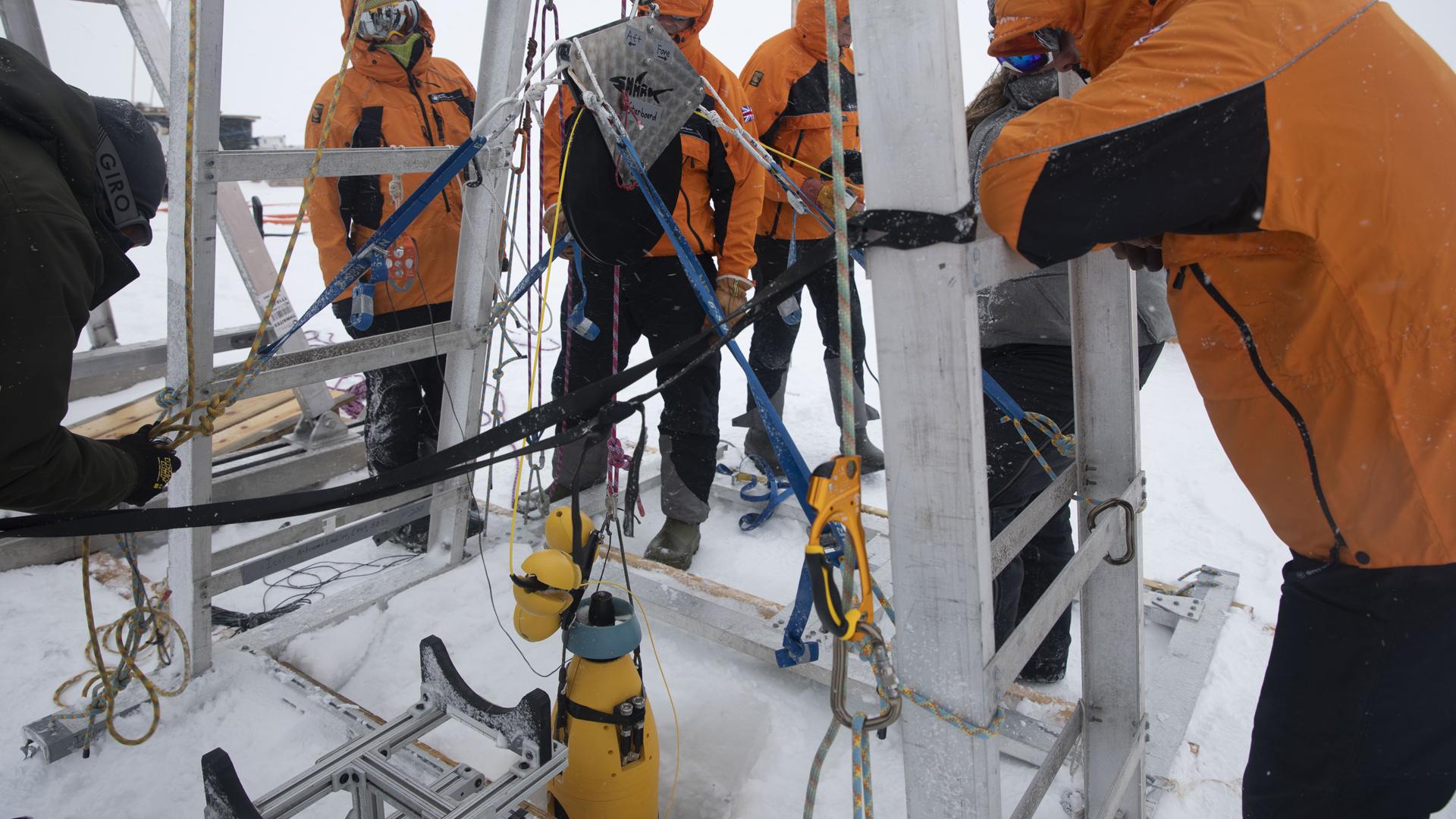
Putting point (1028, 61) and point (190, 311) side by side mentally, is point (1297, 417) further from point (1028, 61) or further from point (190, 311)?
point (190, 311)

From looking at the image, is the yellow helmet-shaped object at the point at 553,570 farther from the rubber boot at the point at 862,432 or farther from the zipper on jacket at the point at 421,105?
the rubber boot at the point at 862,432

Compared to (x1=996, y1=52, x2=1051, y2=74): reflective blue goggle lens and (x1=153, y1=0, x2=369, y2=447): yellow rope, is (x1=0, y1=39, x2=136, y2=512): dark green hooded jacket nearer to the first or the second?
(x1=153, y1=0, x2=369, y2=447): yellow rope

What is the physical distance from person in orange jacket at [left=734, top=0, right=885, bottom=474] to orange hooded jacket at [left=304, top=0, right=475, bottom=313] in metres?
1.27

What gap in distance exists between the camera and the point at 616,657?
1983 millimetres

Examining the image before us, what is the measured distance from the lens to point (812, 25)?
12.8 feet

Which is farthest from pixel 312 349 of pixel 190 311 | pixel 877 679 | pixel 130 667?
pixel 877 679

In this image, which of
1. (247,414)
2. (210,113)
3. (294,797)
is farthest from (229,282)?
(294,797)

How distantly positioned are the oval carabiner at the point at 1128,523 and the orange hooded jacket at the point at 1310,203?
51 centimetres

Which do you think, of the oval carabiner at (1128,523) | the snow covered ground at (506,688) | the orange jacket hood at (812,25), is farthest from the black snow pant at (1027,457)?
the orange jacket hood at (812,25)

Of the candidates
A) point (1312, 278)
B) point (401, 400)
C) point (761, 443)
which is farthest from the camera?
point (761, 443)

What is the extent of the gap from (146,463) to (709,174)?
2013 mm

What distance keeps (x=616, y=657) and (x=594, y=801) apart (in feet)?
1.09

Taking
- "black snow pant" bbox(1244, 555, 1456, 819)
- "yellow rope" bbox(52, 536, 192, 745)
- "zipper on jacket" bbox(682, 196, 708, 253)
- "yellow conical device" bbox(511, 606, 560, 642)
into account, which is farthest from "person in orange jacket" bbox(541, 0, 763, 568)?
"black snow pant" bbox(1244, 555, 1456, 819)

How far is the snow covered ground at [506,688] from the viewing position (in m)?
2.27
